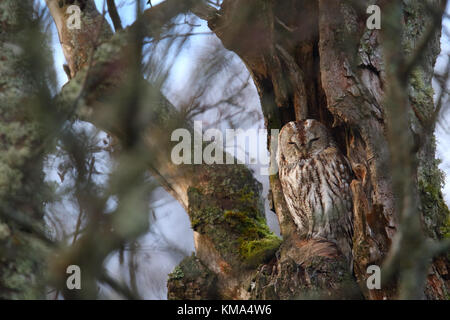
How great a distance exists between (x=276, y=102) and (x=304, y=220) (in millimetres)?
760

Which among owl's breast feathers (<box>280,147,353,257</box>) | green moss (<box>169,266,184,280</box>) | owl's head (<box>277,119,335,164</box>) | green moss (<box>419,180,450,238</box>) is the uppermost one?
owl's head (<box>277,119,335,164</box>)

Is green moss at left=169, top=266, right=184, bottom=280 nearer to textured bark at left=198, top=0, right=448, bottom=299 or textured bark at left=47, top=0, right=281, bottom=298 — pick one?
textured bark at left=47, top=0, right=281, bottom=298

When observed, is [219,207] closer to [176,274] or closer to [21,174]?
[176,274]

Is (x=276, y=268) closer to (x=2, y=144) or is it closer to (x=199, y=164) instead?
(x=199, y=164)

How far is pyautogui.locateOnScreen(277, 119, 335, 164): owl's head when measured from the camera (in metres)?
2.74

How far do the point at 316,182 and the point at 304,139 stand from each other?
28 centimetres

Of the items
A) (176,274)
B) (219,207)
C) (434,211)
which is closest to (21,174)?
(176,274)

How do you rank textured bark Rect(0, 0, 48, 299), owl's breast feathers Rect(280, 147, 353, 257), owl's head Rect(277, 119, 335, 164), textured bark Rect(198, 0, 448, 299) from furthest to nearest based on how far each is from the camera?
owl's head Rect(277, 119, 335, 164) → owl's breast feathers Rect(280, 147, 353, 257) → textured bark Rect(198, 0, 448, 299) → textured bark Rect(0, 0, 48, 299)

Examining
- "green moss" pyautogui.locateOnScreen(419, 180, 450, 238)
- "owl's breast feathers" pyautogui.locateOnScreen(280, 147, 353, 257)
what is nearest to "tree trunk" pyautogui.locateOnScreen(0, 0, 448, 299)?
"green moss" pyautogui.locateOnScreen(419, 180, 450, 238)

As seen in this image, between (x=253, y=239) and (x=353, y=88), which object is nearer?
(x=353, y=88)

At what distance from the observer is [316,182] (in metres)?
2.71

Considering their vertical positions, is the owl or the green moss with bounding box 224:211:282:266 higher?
the owl

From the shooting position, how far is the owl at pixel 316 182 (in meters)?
2.57

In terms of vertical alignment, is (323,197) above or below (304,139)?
below
